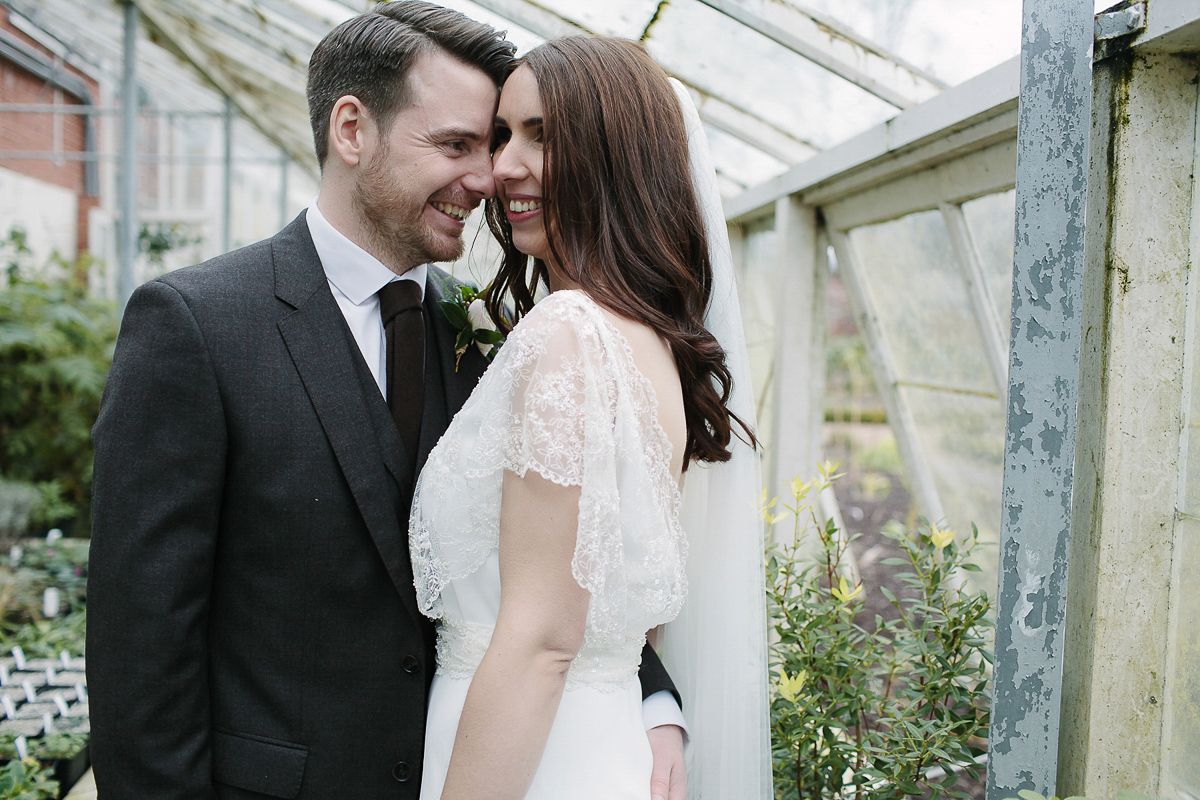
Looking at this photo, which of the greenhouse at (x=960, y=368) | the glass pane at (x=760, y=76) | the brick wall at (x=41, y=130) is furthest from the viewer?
the brick wall at (x=41, y=130)

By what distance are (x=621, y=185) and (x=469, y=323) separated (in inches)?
18.7

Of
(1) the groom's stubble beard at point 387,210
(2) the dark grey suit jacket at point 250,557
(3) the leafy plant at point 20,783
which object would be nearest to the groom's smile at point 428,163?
(1) the groom's stubble beard at point 387,210

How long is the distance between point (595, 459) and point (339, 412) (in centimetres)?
47

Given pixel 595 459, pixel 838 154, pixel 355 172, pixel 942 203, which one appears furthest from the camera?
pixel 838 154

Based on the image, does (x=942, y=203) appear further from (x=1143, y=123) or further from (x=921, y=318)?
(x=1143, y=123)

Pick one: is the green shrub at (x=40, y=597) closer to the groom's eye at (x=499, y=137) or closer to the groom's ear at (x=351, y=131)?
the groom's ear at (x=351, y=131)

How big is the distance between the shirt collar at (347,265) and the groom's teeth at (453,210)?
176 millimetres

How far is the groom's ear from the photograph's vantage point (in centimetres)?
159

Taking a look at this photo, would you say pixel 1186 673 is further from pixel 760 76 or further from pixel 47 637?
pixel 47 637

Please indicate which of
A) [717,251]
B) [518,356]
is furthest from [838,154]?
[518,356]

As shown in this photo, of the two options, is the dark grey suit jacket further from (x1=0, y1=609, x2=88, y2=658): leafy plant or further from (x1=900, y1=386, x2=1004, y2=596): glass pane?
(x1=0, y1=609, x2=88, y2=658): leafy plant

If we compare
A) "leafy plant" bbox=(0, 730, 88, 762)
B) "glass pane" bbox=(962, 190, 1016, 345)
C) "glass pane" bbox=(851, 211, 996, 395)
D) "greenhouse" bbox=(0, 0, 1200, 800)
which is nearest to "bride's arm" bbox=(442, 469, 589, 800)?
"greenhouse" bbox=(0, 0, 1200, 800)

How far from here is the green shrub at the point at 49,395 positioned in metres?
5.72

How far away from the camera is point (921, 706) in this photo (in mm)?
1753
